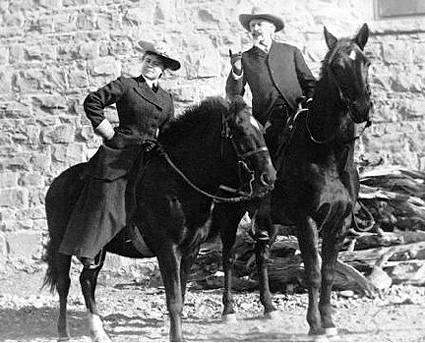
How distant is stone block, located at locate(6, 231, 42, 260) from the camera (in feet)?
Answer: 30.1

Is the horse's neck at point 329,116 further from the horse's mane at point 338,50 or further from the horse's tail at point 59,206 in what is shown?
the horse's tail at point 59,206

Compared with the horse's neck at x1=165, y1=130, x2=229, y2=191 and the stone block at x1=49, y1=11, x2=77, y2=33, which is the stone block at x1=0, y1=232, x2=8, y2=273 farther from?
the horse's neck at x1=165, y1=130, x2=229, y2=191

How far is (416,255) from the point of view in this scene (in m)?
7.39

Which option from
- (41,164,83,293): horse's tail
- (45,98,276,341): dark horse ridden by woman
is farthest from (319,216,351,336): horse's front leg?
(41,164,83,293): horse's tail

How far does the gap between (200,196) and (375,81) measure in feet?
15.4

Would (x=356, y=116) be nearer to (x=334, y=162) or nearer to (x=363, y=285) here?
(x=334, y=162)

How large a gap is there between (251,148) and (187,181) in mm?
545

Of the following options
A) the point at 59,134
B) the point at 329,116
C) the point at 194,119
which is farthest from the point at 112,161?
the point at 59,134

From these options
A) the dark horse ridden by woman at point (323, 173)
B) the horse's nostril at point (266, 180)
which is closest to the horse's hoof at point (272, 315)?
the dark horse ridden by woman at point (323, 173)

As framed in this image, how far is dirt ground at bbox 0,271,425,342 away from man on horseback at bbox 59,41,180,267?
0.87 m

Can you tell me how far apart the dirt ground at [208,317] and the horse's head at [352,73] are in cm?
164

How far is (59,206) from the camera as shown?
6000mm

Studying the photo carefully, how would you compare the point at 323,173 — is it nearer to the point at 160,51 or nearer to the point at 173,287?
the point at 173,287

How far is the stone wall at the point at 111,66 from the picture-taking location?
9102 mm
